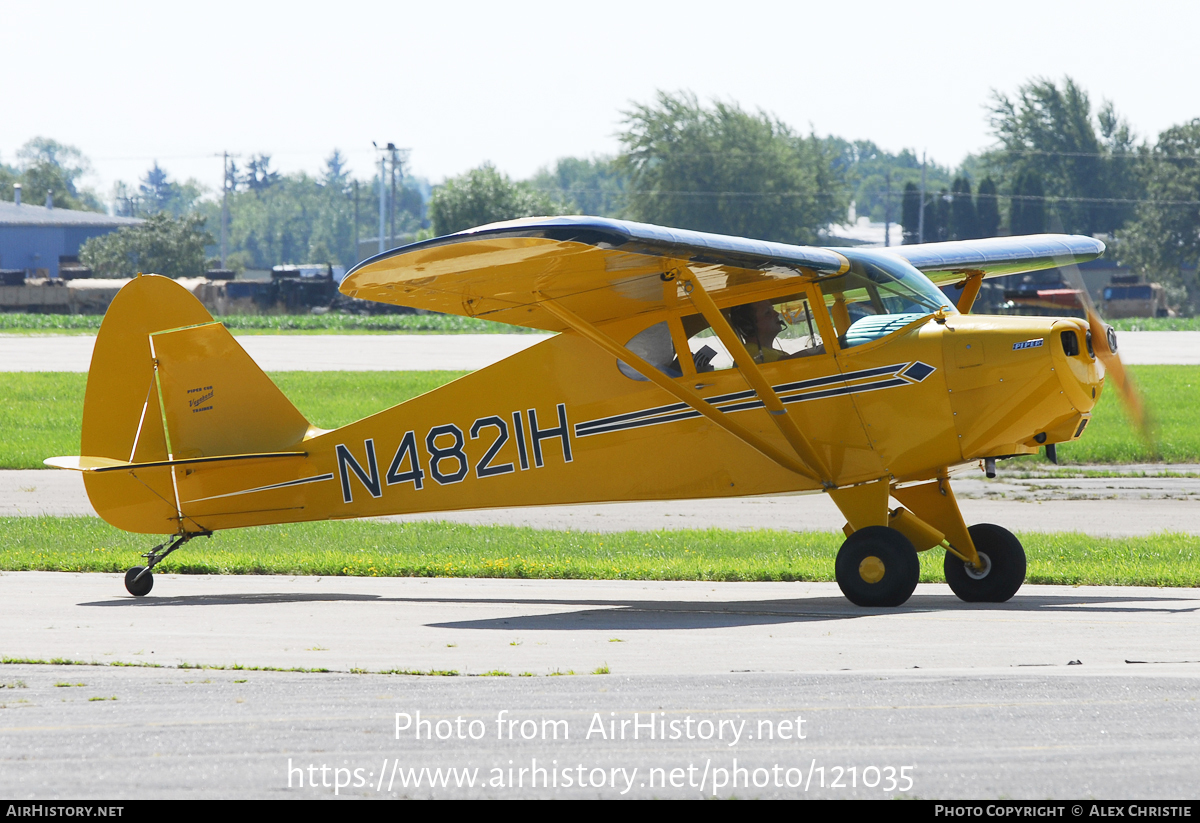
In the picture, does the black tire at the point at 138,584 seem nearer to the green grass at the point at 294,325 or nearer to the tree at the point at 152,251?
the green grass at the point at 294,325

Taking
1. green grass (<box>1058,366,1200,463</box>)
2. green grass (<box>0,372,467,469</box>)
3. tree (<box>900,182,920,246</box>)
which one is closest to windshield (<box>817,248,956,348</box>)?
green grass (<box>1058,366,1200,463</box>)

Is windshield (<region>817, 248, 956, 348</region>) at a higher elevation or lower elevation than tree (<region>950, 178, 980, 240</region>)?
lower

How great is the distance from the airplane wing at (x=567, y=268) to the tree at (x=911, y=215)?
82.2 meters

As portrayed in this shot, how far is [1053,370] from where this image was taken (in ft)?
27.1

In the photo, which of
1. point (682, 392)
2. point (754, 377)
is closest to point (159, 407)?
point (682, 392)

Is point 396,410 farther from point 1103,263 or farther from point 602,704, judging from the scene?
point 1103,263

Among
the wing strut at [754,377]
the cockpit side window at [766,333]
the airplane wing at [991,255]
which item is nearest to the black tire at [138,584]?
the cockpit side window at [766,333]

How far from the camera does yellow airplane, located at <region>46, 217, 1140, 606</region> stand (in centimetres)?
838

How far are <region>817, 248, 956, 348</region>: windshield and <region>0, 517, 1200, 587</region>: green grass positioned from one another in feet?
8.43

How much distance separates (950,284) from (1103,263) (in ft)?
307

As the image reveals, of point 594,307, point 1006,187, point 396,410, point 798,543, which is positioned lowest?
point 798,543

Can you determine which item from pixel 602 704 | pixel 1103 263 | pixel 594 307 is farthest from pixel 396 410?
pixel 1103 263

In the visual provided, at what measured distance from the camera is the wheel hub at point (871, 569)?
340 inches

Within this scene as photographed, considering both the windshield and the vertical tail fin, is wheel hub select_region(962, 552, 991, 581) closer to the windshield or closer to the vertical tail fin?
the windshield
